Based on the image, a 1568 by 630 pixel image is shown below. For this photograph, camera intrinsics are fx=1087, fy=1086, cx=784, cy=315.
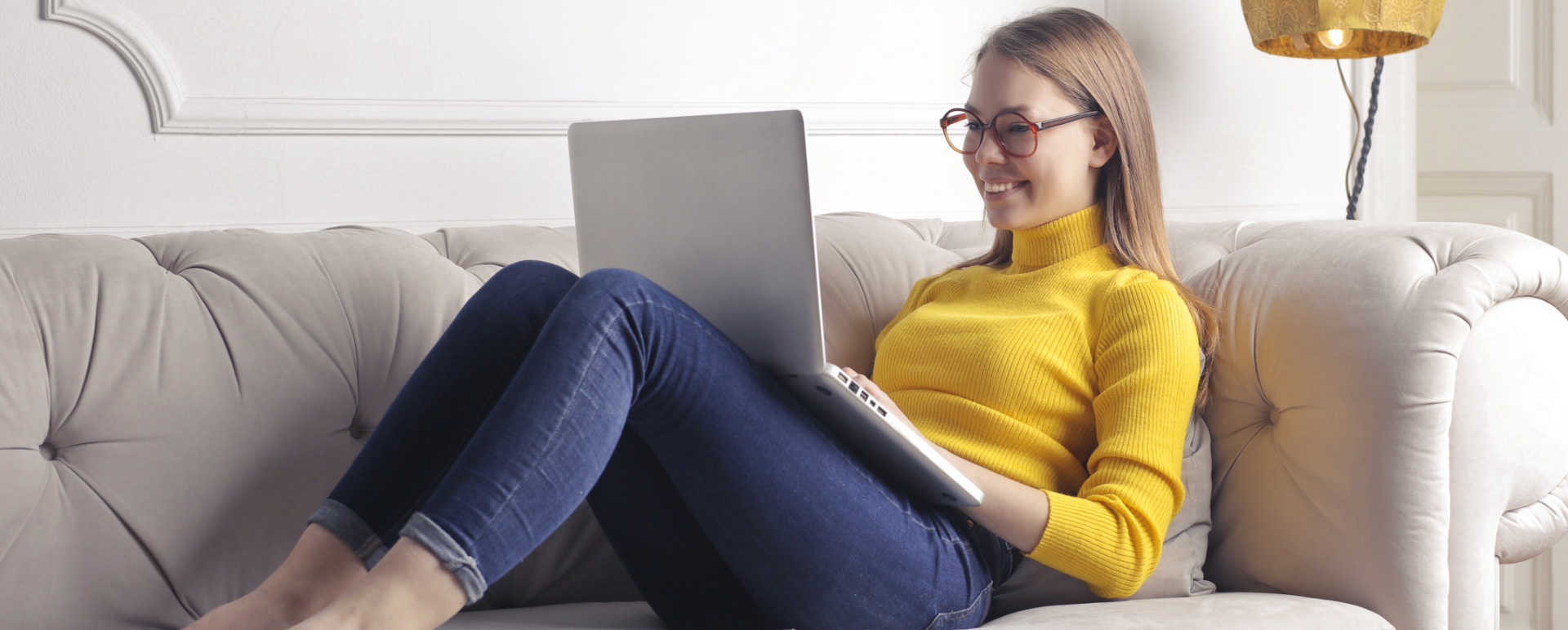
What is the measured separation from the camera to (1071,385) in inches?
44.8

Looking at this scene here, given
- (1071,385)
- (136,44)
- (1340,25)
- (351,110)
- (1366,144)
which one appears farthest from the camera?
(1366,144)

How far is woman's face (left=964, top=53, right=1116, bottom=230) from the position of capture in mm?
1233

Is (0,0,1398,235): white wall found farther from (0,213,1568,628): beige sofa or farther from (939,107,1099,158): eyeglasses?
(939,107,1099,158): eyeglasses

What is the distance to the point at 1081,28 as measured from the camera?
127 centimetres

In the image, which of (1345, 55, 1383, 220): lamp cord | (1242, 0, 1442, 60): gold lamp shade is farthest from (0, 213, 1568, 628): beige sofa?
(1345, 55, 1383, 220): lamp cord

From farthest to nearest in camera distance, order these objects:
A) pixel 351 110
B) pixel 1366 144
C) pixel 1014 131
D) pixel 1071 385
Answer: pixel 1366 144, pixel 351 110, pixel 1014 131, pixel 1071 385

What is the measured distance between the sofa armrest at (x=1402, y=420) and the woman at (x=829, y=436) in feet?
0.38

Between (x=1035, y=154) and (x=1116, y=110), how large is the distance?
0.12m

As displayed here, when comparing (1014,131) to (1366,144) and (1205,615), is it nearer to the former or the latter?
(1205,615)

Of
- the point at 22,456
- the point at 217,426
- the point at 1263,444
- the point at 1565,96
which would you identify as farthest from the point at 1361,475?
the point at 1565,96

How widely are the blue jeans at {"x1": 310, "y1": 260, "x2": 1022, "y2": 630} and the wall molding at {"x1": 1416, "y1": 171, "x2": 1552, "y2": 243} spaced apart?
5.85ft

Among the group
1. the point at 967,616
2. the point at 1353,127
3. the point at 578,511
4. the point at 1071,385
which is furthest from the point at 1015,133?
the point at 1353,127

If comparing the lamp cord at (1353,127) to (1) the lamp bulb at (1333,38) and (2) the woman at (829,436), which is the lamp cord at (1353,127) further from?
(2) the woman at (829,436)

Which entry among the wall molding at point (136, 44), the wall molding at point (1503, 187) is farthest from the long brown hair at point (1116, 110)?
the wall molding at point (1503, 187)
